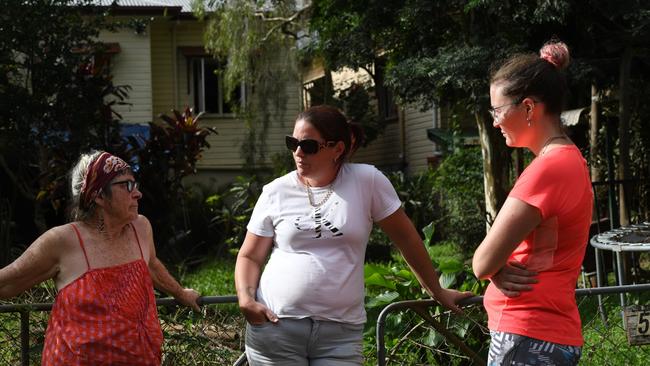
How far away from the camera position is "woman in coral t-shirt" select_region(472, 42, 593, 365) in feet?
9.55

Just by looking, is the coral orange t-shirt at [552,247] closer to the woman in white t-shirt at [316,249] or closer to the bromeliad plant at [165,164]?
the woman in white t-shirt at [316,249]

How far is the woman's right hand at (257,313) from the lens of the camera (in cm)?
358

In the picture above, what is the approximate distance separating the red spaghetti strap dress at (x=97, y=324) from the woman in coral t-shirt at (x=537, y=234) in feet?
4.37

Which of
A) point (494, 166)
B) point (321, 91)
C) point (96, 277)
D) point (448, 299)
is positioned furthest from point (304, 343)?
point (321, 91)

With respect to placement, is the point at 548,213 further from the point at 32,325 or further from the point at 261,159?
the point at 261,159

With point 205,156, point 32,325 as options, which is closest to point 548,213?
point 32,325

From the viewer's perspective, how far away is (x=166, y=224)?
1502 cm

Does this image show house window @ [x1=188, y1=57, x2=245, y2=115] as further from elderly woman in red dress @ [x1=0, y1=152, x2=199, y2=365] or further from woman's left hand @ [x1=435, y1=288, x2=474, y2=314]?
elderly woman in red dress @ [x1=0, y1=152, x2=199, y2=365]

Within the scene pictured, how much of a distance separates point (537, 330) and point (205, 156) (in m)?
22.2

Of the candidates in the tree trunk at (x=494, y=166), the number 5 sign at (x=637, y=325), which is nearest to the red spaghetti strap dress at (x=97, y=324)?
the number 5 sign at (x=637, y=325)

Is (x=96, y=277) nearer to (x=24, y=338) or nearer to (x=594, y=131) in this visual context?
(x=24, y=338)

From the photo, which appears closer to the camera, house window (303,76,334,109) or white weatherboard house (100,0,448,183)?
house window (303,76,334,109)

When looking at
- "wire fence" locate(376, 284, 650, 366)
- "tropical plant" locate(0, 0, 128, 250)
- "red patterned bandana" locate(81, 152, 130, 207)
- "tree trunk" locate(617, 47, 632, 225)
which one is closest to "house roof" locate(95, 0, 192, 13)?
"tropical plant" locate(0, 0, 128, 250)

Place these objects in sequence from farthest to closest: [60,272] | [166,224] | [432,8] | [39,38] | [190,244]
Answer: [190,244] → [166,224] → [39,38] → [432,8] → [60,272]
